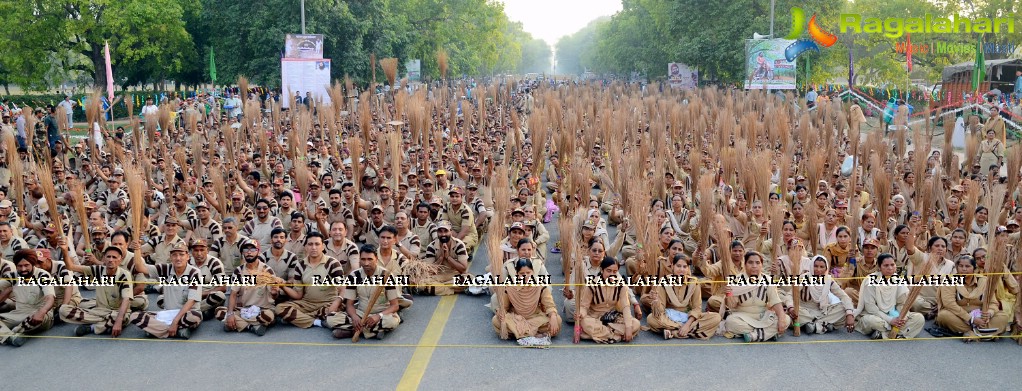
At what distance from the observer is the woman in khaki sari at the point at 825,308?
619 cm

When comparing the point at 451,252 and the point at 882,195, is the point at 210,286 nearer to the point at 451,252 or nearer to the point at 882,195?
the point at 451,252

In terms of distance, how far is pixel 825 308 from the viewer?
626 cm

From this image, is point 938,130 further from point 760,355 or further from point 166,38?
point 166,38

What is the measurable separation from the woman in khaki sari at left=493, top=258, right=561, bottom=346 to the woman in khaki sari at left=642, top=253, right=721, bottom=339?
2.34ft

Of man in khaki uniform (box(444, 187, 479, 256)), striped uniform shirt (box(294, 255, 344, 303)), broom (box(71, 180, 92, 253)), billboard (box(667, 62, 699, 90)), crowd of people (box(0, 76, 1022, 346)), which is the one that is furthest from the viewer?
billboard (box(667, 62, 699, 90))

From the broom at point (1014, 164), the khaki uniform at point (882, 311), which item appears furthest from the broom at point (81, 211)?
the broom at point (1014, 164)

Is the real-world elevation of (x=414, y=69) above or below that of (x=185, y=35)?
below

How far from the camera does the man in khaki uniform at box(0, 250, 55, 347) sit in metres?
6.16

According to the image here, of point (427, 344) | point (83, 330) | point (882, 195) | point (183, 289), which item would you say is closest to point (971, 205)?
point (882, 195)

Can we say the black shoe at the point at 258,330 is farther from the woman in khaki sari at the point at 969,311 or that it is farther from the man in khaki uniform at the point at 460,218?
the woman in khaki sari at the point at 969,311

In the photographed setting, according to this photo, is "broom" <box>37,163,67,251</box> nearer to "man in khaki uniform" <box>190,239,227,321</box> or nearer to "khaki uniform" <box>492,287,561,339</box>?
"man in khaki uniform" <box>190,239,227,321</box>

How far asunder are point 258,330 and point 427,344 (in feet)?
4.09

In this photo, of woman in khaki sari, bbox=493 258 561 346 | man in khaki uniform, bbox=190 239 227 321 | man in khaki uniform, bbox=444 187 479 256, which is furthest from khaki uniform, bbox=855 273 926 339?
man in khaki uniform, bbox=190 239 227 321

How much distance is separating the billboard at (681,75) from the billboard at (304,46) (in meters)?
15.3
